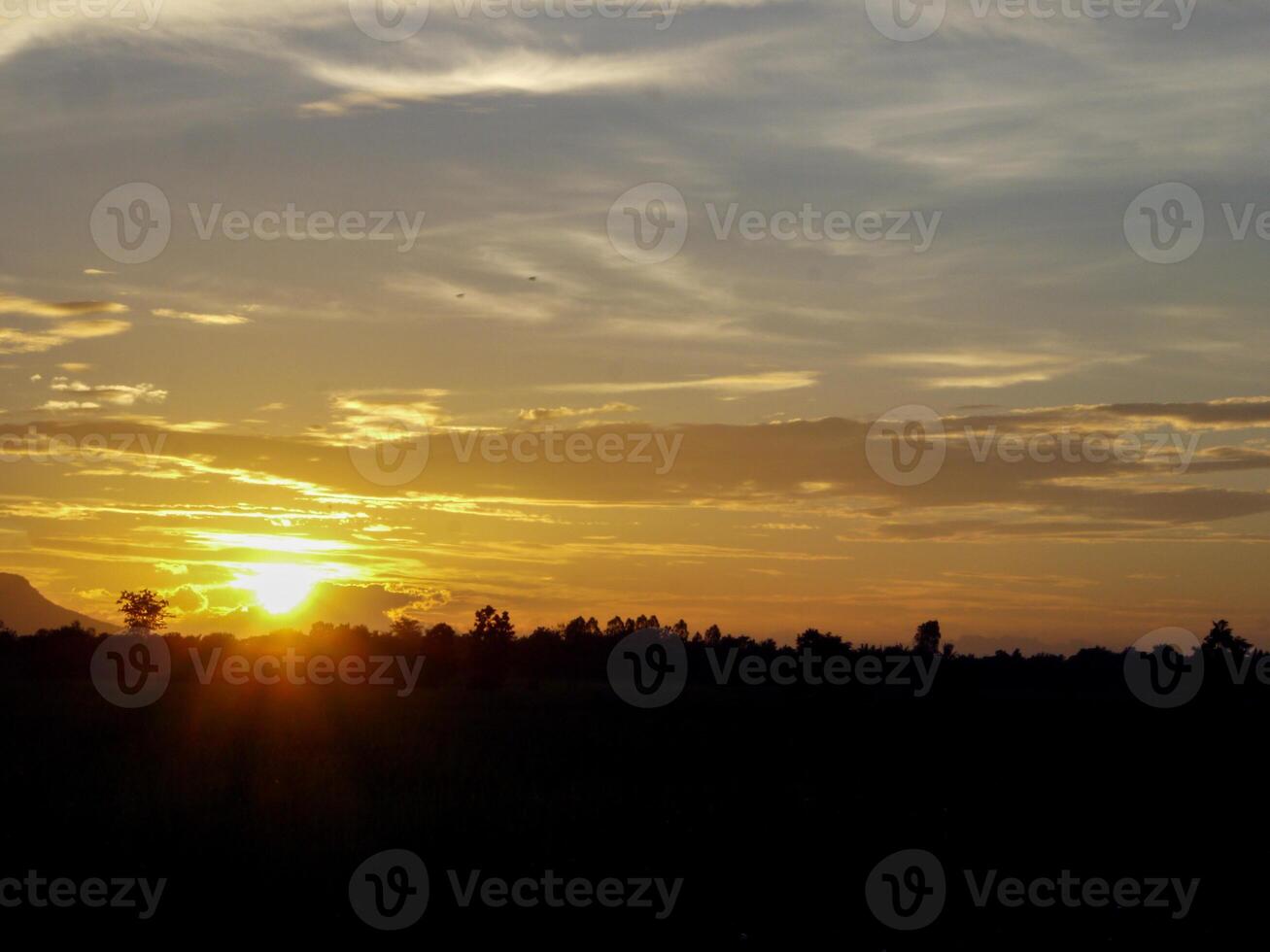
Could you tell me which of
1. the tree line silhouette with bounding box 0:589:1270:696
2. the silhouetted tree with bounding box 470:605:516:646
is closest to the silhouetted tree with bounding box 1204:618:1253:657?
the tree line silhouette with bounding box 0:589:1270:696

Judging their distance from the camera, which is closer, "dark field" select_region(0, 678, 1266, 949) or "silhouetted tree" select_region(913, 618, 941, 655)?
"dark field" select_region(0, 678, 1266, 949)

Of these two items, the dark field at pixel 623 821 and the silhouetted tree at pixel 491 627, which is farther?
the silhouetted tree at pixel 491 627

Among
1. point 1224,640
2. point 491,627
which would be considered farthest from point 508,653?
point 1224,640

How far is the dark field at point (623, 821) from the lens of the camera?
46.3 feet

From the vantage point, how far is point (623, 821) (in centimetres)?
1936

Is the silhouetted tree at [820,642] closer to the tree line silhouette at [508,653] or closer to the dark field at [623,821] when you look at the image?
the tree line silhouette at [508,653]

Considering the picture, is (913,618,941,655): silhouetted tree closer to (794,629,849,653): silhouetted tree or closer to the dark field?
(794,629,849,653): silhouetted tree

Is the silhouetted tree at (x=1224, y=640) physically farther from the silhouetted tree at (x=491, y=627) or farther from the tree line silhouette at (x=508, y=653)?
the silhouetted tree at (x=491, y=627)

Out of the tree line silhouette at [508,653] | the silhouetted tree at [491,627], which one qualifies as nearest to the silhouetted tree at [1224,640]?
the tree line silhouette at [508,653]

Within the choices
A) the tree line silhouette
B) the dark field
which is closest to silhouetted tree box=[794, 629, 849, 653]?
the tree line silhouette

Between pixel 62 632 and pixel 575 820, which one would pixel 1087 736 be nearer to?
pixel 575 820

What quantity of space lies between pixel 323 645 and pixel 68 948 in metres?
122

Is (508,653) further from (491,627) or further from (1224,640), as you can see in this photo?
(1224,640)

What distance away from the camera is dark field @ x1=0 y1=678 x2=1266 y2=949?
14.1 m
